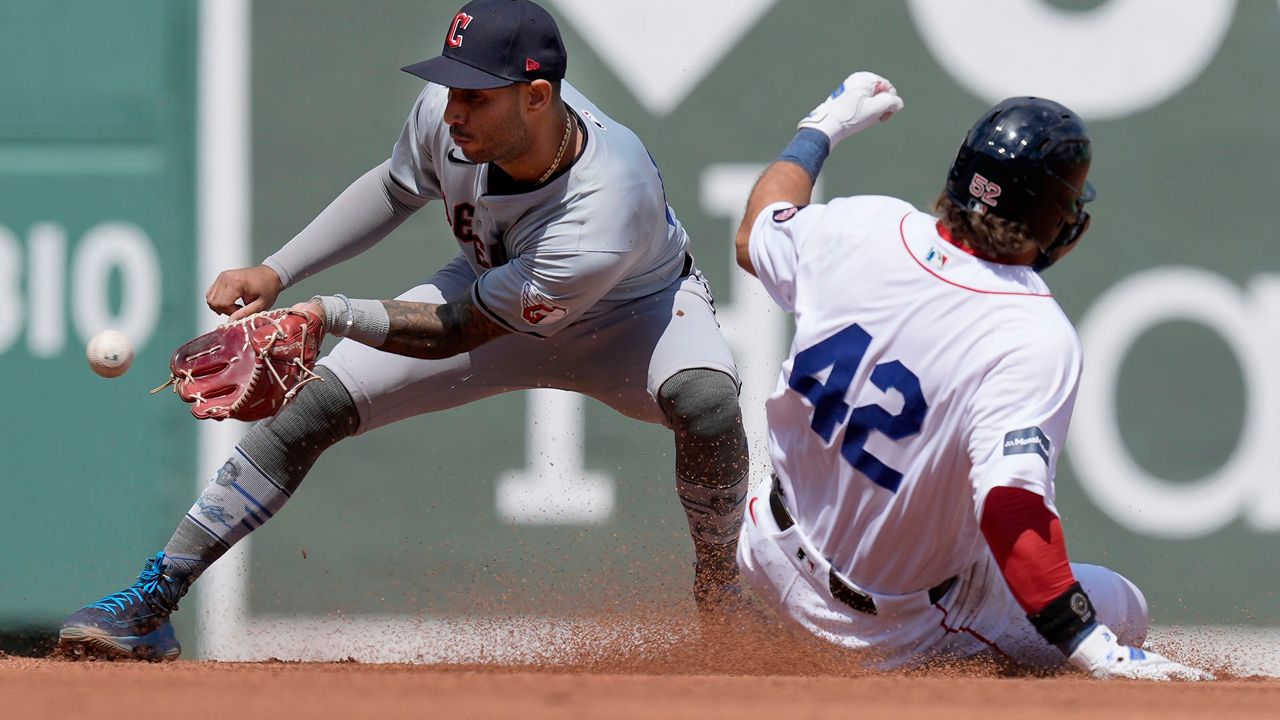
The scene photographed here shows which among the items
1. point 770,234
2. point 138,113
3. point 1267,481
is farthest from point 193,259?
point 1267,481

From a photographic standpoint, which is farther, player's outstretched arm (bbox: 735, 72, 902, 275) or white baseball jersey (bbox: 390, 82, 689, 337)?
white baseball jersey (bbox: 390, 82, 689, 337)

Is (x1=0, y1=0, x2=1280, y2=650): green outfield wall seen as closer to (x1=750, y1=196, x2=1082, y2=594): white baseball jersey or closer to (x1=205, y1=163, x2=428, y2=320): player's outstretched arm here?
(x1=205, y1=163, x2=428, y2=320): player's outstretched arm

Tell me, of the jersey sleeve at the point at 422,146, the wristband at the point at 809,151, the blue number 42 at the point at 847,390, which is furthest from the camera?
the jersey sleeve at the point at 422,146

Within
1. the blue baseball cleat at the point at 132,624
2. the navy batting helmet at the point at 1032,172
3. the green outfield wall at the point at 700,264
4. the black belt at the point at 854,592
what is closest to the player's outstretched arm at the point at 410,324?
the blue baseball cleat at the point at 132,624

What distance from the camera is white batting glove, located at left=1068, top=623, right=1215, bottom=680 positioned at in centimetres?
230

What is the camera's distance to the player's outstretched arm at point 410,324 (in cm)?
320

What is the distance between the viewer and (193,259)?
4797 mm

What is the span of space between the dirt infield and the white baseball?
1202 millimetres

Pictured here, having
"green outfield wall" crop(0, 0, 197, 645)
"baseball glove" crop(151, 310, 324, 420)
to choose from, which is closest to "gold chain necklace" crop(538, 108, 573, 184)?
"baseball glove" crop(151, 310, 324, 420)

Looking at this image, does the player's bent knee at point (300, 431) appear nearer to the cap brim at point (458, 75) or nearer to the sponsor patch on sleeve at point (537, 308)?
the sponsor patch on sleeve at point (537, 308)

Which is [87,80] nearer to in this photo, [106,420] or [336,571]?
[106,420]

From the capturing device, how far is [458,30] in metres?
3.25

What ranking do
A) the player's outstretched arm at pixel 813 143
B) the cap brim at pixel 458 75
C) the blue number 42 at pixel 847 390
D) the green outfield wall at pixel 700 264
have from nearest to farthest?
the blue number 42 at pixel 847 390 → the player's outstretched arm at pixel 813 143 → the cap brim at pixel 458 75 → the green outfield wall at pixel 700 264

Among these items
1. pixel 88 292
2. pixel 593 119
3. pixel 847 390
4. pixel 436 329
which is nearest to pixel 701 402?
pixel 436 329
